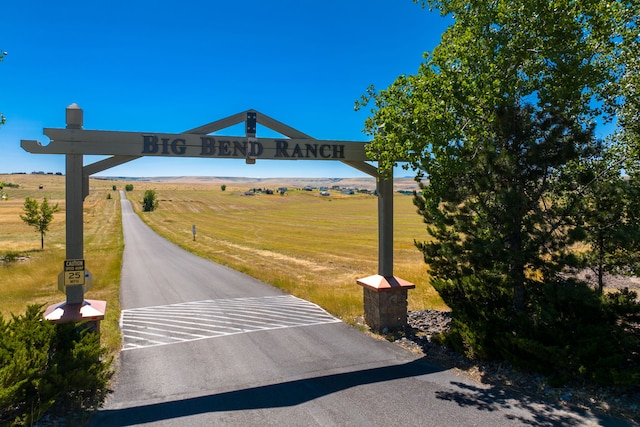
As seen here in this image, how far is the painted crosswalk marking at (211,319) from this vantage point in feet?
33.6

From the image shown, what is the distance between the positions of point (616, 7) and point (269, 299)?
12.6 metres

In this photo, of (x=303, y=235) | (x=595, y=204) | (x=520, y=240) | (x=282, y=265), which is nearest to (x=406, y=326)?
(x=520, y=240)

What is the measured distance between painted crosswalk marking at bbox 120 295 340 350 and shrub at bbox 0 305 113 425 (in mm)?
Result: 2887

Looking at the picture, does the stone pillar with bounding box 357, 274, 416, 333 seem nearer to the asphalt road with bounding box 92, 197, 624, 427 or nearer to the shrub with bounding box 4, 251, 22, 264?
the asphalt road with bounding box 92, 197, 624, 427

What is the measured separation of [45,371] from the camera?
582 cm

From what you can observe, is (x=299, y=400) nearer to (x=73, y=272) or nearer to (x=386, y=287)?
Result: (x=386, y=287)

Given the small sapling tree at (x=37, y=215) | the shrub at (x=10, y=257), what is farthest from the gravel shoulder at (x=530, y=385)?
the small sapling tree at (x=37, y=215)

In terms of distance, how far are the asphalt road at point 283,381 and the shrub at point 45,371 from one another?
0.54m

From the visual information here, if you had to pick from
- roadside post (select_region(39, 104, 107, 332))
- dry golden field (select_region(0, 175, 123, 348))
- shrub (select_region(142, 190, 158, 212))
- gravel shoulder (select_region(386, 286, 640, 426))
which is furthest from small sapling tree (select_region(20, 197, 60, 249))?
shrub (select_region(142, 190, 158, 212))

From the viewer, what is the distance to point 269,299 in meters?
14.8

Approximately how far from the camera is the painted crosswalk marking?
404 inches

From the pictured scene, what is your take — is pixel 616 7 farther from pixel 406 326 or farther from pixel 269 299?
pixel 269 299

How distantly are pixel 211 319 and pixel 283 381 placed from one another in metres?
5.19

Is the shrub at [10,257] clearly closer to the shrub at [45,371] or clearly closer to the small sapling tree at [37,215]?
the small sapling tree at [37,215]
